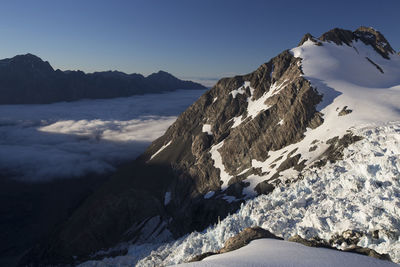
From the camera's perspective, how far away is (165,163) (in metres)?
130

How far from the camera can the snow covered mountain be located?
1453 inches

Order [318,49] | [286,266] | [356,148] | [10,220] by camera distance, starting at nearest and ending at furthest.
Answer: [286,266], [356,148], [318,49], [10,220]

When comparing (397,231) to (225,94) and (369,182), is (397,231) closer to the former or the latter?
(369,182)

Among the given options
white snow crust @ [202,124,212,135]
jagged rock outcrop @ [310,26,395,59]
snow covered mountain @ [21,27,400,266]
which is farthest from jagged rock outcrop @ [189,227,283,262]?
jagged rock outcrop @ [310,26,395,59]

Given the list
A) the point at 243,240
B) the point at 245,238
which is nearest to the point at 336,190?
the point at 245,238

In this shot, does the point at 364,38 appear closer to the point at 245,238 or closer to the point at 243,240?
the point at 245,238

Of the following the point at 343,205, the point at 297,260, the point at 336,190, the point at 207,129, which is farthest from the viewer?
the point at 207,129

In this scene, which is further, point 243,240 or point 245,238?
point 245,238

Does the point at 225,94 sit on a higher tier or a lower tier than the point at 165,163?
higher

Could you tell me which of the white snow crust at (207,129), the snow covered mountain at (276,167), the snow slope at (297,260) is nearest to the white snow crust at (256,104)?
the snow covered mountain at (276,167)

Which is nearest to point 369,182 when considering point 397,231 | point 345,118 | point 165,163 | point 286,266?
point 397,231

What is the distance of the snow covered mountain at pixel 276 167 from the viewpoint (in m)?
36.9

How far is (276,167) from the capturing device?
75.1 m

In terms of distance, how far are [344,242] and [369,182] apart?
42.7ft
